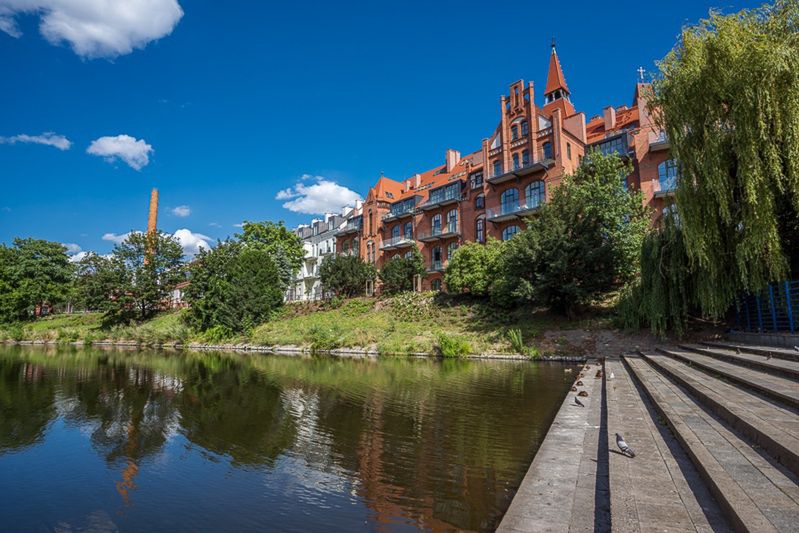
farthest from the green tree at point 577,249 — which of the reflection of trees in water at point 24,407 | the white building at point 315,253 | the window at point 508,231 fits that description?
the white building at point 315,253

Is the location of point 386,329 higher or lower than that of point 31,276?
lower

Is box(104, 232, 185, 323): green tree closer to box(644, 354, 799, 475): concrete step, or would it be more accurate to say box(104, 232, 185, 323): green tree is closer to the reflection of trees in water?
the reflection of trees in water

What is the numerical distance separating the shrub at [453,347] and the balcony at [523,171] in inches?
660

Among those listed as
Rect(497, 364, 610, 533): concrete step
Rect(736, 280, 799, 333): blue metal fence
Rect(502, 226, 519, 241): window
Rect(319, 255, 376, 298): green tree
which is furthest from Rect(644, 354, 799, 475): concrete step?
Rect(319, 255, 376, 298): green tree

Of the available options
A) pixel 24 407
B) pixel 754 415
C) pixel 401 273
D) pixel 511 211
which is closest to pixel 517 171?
pixel 511 211

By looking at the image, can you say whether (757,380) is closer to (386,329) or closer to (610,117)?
(386,329)

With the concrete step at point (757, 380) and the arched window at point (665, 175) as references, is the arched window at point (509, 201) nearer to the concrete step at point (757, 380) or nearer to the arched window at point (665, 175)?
the arched window at point (665, 175)

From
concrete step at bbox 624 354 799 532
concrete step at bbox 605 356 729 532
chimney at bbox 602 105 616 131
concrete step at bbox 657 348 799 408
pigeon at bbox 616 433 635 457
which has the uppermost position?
chimney at bbox 602 105 616 131

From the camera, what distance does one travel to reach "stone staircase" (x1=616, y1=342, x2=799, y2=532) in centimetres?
320

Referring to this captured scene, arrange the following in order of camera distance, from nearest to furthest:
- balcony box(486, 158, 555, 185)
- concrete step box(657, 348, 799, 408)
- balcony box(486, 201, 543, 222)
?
concrete step box(657, 348, 799, 408), balcony box(486, 158, 555, 185), balcony box(486, 201, 543, 222)

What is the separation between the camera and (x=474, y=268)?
29.7 metres

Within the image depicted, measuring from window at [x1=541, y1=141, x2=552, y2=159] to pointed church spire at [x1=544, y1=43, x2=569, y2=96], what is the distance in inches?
364

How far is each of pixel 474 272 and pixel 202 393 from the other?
799 inches

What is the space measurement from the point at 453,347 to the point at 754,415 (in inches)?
671
